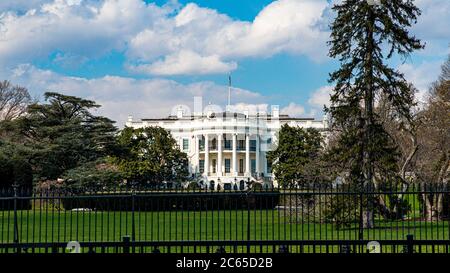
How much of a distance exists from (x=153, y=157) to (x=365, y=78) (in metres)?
48.7

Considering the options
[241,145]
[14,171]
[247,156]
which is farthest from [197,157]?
[14,171]

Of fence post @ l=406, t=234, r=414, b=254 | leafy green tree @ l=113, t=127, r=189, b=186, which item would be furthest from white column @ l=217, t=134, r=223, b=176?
fence post @ l=406, t=234, r=414, b=254

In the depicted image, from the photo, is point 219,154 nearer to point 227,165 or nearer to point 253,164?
point 227,165

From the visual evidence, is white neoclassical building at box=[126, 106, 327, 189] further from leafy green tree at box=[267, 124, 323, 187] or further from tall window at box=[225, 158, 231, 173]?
leafy green tree at box=[267, 124, 323, 187]

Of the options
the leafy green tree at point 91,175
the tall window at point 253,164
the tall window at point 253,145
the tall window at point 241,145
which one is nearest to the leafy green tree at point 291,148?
the tall window at point 241,145

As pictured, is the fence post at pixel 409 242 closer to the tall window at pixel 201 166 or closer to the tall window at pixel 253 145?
the tall window at pixel 201 166

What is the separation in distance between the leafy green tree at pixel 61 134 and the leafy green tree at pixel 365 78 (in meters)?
23.4

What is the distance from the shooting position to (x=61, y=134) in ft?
148

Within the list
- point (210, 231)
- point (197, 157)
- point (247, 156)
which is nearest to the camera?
point (210, 231)

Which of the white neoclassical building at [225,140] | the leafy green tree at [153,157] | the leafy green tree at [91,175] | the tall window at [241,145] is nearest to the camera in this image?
the leafy green tree at [91,175]

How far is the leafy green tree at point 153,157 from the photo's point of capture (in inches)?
2707

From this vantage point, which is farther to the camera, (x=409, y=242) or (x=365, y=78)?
(x=365, y=78)
